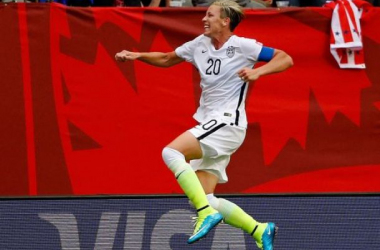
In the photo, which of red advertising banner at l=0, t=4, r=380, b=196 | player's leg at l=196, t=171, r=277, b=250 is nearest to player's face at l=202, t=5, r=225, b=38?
player's leg at l=196, t=171, r=277, b=250

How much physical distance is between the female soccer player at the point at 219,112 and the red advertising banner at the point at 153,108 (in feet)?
7.56

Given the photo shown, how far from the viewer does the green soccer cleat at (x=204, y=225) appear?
9.12 meters

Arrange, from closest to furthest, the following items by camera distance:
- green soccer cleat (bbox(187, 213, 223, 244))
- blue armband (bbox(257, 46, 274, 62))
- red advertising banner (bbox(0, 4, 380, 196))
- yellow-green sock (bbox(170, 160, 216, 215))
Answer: green soccer cleat (bbox(187, 213, 223, 244))
yellow-green sock (bbox(170, 160, 216, 215))
blue armband (bbox(257, 46, 274, 62))
red advertising banner (bbox(0, 4, 380, 196))

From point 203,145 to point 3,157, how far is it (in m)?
3.27

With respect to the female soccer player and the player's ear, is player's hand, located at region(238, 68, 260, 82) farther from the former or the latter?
the player's ear

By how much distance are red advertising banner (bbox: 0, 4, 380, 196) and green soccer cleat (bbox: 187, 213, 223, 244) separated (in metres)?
2.96

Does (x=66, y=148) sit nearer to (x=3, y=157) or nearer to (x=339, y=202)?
(x=3, y=157)

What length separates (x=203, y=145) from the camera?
9547mm

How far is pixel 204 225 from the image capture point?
920cm

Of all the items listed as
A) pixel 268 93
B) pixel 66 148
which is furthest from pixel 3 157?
pixel 268 93

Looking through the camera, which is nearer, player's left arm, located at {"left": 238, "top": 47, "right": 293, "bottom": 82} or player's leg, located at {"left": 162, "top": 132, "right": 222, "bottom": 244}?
player's leg, located at {"left": 162, "top": 132, "right": 222, "bottom": 244}

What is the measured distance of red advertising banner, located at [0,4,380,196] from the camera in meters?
12.2

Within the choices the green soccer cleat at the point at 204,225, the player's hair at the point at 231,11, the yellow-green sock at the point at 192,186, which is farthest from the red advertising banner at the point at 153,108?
the green soccer cleat at the point at 204,225

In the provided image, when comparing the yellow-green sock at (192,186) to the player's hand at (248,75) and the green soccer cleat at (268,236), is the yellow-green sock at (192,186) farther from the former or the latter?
the player's hand at (248,75)
